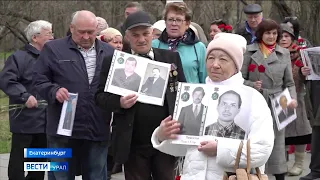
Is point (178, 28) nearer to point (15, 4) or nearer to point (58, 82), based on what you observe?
point (58, 82)

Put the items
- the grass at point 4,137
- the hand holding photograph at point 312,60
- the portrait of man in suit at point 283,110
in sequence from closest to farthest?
the portrait of man in suit at point 283,110
the hand holding photograph at point 312,60
the grass at point 4,137

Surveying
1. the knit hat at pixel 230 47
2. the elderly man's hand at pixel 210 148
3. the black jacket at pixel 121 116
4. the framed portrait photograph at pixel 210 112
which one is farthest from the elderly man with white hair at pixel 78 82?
the elderly man's hand at pixel 210 148

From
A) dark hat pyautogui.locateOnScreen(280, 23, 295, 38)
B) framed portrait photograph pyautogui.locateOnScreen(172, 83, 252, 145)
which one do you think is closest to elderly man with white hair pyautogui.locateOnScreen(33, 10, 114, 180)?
framed portrait photograph pyautogui.locateOnScreen(172, 83, 252, 145)

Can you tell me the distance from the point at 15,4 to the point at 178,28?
13.6 m

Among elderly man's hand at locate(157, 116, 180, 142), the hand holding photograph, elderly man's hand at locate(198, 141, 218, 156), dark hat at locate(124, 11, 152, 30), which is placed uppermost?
dark hat at locate(124, 11, 152, 30)

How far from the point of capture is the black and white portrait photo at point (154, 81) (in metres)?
5.20

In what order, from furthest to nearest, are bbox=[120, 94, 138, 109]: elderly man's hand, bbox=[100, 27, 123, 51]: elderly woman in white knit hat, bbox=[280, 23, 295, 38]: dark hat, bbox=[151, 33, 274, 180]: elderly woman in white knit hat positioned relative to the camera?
bbox=[280, 23, 295, 38]: dark hat < bbox=[100, 27, 123, 51]: elderly woman in white knit hat < bbox=[120, 94, 138, 109]: elderly man's hand < bbox=[151, 33, 274, 180]: elderly woman in white knit hat

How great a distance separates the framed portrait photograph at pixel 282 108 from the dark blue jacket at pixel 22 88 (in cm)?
271

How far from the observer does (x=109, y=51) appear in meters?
6.39

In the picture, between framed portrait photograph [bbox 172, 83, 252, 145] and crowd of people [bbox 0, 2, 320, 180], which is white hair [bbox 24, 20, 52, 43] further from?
framed portrait photograph [bbox 172, 83, 252, 145]

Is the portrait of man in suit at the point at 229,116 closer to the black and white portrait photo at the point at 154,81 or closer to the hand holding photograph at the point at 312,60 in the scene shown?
the black and white portrait photo at the point at 154,81

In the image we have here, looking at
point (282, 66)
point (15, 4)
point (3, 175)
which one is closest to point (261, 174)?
point (282, 66)

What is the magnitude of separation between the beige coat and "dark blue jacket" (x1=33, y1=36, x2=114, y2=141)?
2.30 m

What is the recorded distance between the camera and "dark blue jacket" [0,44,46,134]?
24.7 ft
